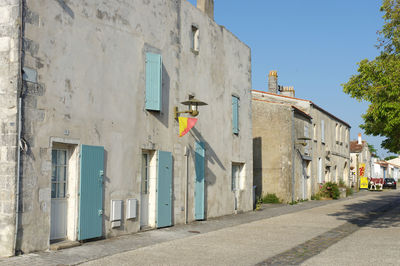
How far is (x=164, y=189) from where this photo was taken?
11656 mm

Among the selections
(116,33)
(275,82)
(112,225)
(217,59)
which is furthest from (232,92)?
(275,82)

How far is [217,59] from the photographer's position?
49.6 ft

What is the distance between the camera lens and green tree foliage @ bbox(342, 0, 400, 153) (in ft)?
35.3

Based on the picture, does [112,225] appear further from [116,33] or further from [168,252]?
[116,33]

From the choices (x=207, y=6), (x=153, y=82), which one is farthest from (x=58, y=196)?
(x=207, y=6)

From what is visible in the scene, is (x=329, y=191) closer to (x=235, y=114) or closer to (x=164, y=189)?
(x=235, y=114)

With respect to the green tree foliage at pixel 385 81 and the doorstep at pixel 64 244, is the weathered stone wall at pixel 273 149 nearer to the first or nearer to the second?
the green tree foliage at pixel 385 81

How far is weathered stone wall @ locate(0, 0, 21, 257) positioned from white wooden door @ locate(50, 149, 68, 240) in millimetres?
1121

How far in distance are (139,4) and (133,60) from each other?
4.70ft

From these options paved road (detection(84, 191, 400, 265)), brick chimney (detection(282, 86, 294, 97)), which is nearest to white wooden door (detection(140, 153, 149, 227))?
paved road (detection(84, 191, 400, 265))

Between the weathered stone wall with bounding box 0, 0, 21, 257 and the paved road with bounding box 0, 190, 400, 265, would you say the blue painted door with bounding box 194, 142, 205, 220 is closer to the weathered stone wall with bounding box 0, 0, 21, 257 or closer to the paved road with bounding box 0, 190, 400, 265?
the paved road with bounding box 0, 190, 400, 265

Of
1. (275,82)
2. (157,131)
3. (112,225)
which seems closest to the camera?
(112,225)

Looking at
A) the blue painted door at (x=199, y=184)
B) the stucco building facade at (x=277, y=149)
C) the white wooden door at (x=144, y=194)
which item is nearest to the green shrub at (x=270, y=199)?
the stucco building facade at (x=277, y=149)

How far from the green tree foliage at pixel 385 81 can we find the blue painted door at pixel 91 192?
658 centimetres
